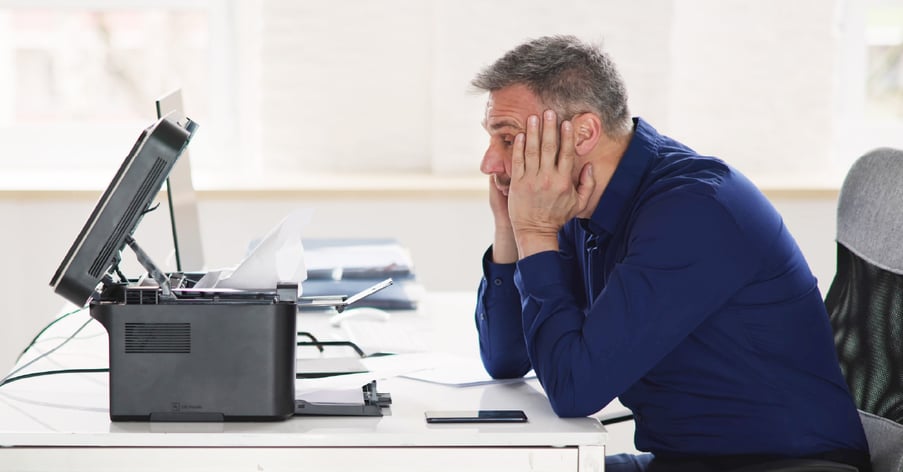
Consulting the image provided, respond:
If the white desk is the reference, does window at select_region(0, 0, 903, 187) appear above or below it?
above

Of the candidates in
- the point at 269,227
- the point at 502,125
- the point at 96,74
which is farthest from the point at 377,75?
the point at 502,125

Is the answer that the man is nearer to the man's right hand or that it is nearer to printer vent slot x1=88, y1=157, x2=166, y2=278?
the man's right hand


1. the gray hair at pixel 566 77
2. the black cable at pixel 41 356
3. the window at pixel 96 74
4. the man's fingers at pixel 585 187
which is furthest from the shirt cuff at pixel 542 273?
the window at pixel 96 74

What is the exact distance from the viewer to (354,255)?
2541 millimetres

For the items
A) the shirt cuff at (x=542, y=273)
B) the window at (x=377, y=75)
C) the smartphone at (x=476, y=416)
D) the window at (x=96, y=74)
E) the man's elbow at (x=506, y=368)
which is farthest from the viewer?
the window at (x=96, y=74)

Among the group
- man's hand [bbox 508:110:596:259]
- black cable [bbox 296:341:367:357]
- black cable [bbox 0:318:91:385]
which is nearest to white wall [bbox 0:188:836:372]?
black cable [bbox 0:318:91:385]

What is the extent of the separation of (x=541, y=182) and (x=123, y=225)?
23.6 inches

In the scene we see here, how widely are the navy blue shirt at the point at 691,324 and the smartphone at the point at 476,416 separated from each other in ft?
0.19

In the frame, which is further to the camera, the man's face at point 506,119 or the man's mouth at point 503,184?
the man's mouth at point 503,184

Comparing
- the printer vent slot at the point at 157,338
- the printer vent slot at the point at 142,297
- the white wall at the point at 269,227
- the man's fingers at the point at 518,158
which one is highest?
the man's fingers at the point at 518,158

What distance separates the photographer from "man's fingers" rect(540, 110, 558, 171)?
5.08 feet

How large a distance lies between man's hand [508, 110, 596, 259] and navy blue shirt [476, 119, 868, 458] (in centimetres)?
5

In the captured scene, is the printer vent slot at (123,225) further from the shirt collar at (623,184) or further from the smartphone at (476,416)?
the shirt collar at (623,184)

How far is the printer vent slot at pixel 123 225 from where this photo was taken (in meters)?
1.31
